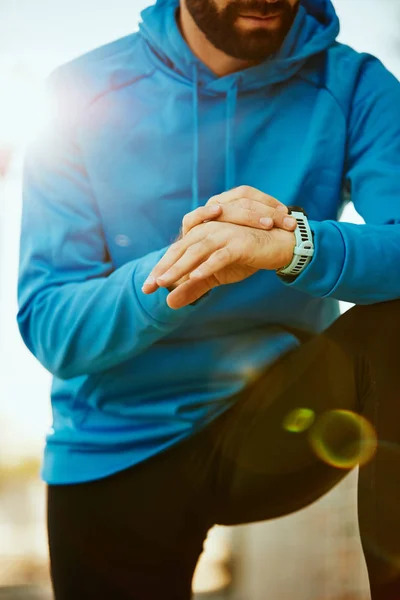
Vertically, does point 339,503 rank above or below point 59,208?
below

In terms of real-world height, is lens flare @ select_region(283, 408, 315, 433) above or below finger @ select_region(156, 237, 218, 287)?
below

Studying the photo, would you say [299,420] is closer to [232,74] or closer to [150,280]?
[150,280]

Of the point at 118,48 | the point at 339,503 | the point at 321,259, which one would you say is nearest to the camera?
the point at 321,259

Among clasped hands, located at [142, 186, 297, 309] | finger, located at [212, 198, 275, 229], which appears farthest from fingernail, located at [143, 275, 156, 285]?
finger, located at [212, 198, 275, 229]

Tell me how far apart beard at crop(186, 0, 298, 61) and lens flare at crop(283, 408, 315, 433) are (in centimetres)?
61

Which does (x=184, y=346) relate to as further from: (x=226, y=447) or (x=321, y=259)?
(x=321, y=259)

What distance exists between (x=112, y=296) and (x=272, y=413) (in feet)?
0.93

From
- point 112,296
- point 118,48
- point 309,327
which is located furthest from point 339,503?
point 118,48

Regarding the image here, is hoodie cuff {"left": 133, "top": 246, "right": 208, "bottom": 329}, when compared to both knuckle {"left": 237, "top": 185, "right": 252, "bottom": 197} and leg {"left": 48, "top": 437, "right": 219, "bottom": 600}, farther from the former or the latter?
leg {"left": 48, "top": 437, "right": 219, "bottom": 600}

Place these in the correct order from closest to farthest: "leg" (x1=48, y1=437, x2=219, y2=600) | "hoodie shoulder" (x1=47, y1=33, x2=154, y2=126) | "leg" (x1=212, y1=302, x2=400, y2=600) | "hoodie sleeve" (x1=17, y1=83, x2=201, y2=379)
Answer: "leg" (x1=212, y1=302, x2=400, y2=600)
"hoodie sleeve" (x1=17, y1=83, x2=201, y2=379)
"leg" (x1=48, y1=437, x2=219, y2=600)
"hoodie shoulder" (x1=47, y1=33, x2=154, y2=126)

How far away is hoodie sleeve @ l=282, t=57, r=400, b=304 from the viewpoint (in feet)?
3.01

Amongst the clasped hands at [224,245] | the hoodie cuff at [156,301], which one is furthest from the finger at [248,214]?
the hoodie cuff at [156,301]

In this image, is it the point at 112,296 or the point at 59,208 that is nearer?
the point at 112,296

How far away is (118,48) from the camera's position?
125 cm
